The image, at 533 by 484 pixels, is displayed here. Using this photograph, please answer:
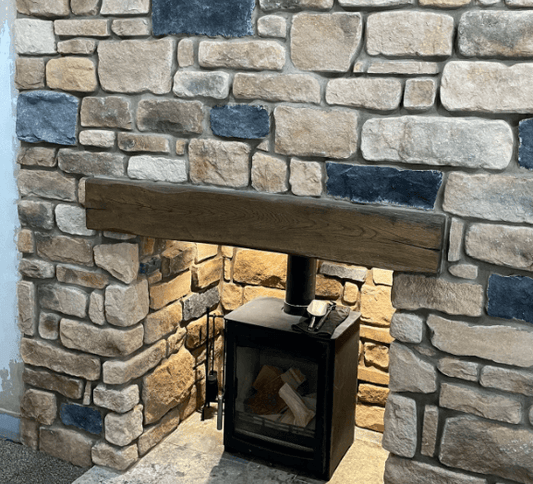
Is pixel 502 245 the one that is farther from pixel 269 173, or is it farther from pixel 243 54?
pixel 243 54

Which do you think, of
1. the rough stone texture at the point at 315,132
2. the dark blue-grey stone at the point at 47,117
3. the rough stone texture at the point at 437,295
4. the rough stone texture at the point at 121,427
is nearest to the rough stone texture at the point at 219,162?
the rough stone texture at the point at 315,132

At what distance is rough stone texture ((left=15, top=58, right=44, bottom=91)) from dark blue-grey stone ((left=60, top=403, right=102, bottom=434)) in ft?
4.88

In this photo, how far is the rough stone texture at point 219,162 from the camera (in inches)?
94.4

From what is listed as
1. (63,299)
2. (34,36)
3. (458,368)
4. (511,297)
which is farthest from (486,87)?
(63,299)

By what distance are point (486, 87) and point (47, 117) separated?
1822 mm

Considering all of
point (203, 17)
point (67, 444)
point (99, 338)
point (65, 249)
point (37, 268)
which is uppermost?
point (203, 17)

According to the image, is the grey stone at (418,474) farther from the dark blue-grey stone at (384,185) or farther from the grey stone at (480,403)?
the dark blue-grey stone at (384,185)

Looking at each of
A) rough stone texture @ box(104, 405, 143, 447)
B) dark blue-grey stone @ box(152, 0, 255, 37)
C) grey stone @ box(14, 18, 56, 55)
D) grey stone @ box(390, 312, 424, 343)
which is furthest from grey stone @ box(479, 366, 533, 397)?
grey stone @ box(14, 18, 56, 55)

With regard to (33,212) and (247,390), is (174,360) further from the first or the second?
(33,212)

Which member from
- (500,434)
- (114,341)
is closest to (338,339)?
(500,434)

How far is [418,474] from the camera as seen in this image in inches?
90.4

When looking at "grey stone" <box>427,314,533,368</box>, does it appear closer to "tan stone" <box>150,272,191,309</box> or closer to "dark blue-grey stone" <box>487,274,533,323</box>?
"dark blue-grey stone" <box>487,274,533,323</box>

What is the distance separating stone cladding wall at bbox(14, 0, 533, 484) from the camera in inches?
80.7

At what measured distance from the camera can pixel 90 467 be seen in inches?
117
